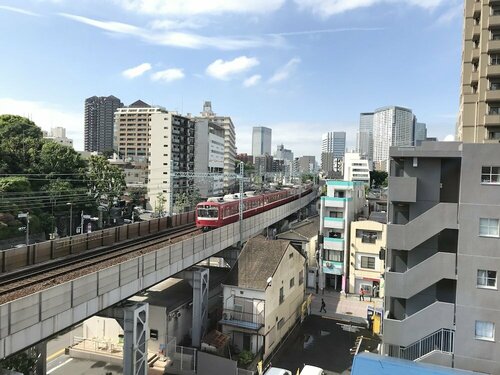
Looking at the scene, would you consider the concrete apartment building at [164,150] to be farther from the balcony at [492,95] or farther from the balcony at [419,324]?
the balcony at [419,324]

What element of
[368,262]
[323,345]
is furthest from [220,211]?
[368,262]

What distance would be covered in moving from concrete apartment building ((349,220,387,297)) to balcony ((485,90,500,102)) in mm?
13031

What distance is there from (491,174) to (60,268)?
65.6ft

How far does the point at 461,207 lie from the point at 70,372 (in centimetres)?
2109

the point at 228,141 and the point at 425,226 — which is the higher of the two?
the point at 228,141

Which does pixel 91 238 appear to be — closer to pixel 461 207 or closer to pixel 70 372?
pixel 70 372

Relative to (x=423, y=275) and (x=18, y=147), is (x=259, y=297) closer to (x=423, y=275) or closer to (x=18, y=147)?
(x=423, y=275)

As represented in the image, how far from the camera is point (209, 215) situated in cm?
3300

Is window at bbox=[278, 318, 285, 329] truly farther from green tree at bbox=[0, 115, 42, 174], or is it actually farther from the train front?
green tree at bbox=[0, 115, 42, 174]

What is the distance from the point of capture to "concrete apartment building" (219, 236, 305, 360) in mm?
23484

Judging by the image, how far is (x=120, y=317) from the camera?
18.0m

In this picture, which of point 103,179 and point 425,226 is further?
point 103,179

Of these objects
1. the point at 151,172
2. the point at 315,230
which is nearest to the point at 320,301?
the point at 315,230

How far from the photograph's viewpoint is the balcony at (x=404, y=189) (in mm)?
16297
